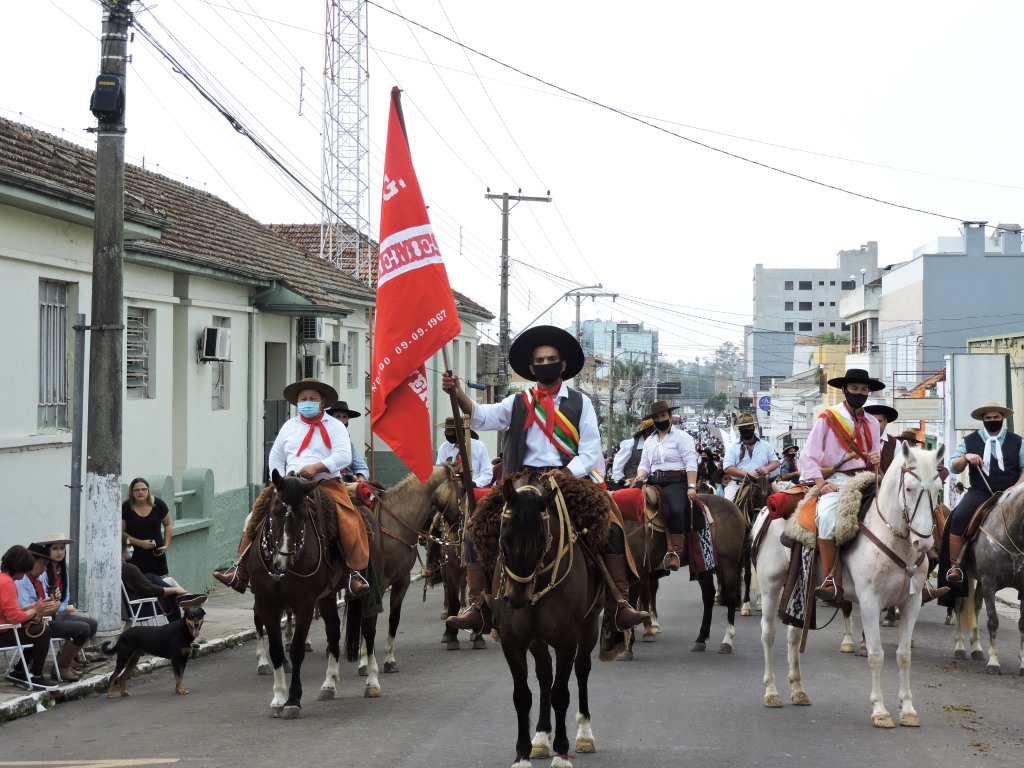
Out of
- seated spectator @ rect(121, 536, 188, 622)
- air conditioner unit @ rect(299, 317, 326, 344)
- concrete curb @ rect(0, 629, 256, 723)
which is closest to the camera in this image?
concrete curb @ rect(0, 629, 256, 723)

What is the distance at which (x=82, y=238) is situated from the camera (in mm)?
15297

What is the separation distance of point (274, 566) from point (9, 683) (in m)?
3.02

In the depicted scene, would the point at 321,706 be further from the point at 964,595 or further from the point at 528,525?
the point at 964,595

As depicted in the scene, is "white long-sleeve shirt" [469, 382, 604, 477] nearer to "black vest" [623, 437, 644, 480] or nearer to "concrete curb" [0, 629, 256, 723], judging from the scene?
"concrete curb" [0, 629, 256, 723]

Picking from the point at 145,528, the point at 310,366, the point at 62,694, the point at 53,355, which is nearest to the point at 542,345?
the point at 62,694

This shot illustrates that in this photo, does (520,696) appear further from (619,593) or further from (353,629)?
(353,629)

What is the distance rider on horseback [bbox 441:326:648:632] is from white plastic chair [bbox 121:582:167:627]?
588cm

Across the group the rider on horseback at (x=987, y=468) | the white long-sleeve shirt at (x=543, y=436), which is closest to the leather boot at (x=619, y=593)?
the white long-sleeve shirt at (x=543, y=436)

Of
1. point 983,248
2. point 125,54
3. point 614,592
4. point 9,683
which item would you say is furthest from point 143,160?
point 983,248

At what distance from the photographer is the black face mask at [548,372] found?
838 cm

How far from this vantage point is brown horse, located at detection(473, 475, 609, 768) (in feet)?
24.2

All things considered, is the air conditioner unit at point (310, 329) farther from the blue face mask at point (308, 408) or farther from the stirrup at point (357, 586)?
the stirrup at point (357, 586)

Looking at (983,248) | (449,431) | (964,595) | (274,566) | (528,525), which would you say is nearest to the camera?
(528,525)

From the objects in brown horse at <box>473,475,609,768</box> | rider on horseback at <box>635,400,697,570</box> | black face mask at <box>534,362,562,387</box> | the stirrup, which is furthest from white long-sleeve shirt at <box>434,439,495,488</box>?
brown horse at <box>473,475,609,768</box>
